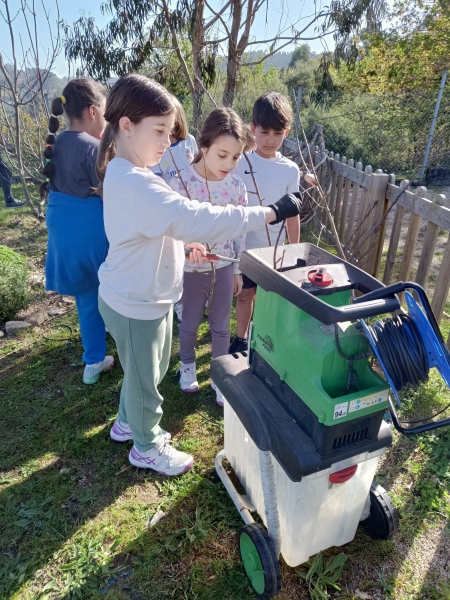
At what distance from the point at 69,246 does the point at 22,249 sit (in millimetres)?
3708

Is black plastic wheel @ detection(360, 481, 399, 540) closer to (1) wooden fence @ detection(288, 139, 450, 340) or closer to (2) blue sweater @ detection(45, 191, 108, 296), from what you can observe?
(1) wooden fence @ detection(288, 139, 450, 340)

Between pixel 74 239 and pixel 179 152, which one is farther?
pixel 179 152

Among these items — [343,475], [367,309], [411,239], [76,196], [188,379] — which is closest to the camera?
[367,309]

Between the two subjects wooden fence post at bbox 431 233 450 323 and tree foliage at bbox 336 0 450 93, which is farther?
tree foliage at bbox 336 0 450 93

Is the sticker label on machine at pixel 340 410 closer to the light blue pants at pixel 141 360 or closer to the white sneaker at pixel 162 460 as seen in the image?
the light blue pants at pixel 141 360

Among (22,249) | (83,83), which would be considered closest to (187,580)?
(83,83)

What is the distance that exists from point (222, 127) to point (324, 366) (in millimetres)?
1389

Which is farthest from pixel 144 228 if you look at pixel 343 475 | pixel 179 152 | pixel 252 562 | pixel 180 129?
pixel 179 152

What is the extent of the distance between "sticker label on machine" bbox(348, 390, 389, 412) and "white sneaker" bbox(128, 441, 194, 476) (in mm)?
1309

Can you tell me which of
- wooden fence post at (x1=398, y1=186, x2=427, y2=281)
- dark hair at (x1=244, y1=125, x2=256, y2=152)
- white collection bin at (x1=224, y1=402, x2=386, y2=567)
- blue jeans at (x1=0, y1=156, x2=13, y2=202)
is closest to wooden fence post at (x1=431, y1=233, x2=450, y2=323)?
wooden fence post at (x1=398, y1=186, x2=427, y2=281)

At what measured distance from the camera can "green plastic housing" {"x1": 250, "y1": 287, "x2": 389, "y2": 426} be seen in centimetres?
123

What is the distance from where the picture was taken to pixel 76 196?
2.53 meters

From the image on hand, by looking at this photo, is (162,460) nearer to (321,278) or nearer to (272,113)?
(321,278)

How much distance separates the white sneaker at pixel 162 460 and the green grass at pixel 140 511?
0.05 meters
